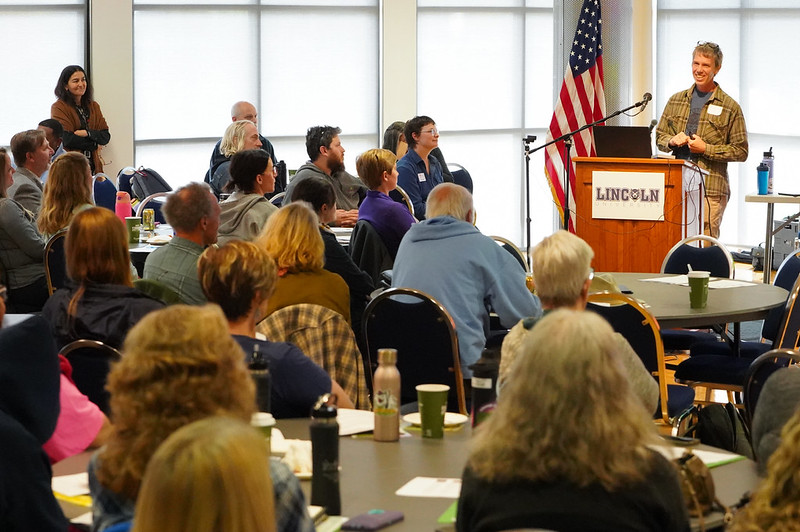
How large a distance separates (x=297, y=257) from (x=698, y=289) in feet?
5.68

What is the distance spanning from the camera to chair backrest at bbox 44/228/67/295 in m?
5.67

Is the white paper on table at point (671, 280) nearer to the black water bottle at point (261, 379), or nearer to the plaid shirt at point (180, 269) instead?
the plaid shirt at point (180, 269)

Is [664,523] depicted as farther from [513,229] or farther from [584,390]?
[513,229]

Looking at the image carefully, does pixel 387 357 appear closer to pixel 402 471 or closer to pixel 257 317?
pixel 402 471

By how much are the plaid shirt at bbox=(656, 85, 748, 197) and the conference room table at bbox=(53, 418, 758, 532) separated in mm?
5752

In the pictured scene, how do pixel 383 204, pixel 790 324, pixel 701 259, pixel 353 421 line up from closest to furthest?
pixel 353 421
pixel 790 324
pixel 701 259
pixel 383 204

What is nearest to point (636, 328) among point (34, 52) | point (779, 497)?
point (779, 497)

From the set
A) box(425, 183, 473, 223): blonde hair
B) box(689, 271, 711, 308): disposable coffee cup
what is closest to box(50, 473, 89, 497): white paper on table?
box(425, 183, 473, 223): blonde hair

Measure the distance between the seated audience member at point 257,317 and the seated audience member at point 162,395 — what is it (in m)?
1.00

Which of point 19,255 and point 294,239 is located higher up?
point 294,239

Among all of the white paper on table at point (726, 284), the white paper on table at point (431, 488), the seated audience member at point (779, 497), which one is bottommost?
the white paper on table at point (431, 488)

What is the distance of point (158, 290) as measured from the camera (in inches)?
166

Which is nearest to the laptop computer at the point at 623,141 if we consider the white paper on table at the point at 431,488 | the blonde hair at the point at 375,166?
the blonde hair at the point at 375,166

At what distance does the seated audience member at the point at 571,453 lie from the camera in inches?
68.9
